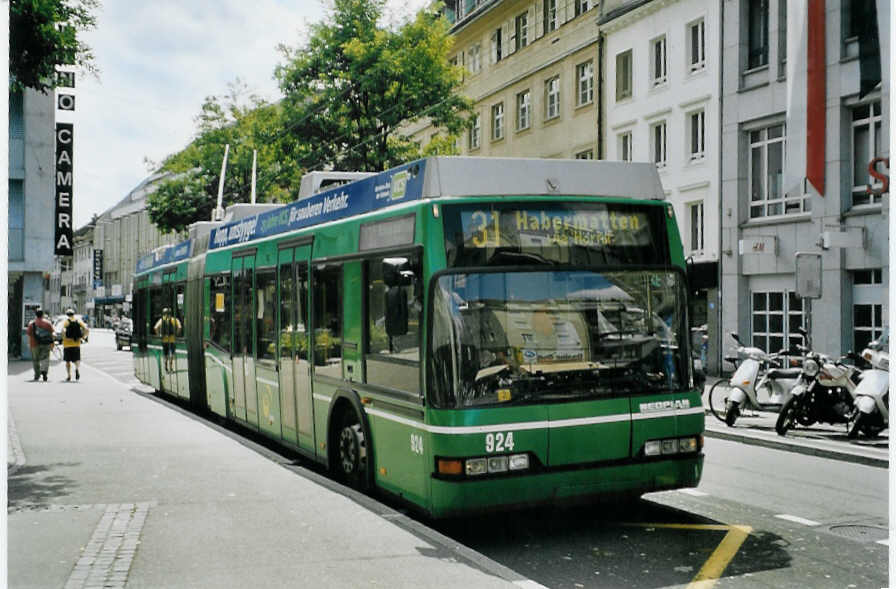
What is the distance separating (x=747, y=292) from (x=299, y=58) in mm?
16032

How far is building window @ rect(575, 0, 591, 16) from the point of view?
33.2 meters

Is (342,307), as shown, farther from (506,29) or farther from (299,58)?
(506,29)

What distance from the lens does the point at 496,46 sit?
41.0 metres

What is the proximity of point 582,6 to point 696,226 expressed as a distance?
33.0ft

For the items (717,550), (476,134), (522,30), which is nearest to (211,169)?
(476,134)

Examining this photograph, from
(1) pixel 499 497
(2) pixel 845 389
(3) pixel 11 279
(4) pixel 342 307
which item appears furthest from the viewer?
(3) pixel 11 279

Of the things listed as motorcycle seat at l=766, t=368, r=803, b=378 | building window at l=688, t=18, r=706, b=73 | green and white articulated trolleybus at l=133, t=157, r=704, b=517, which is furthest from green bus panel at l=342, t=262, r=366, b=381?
building window at l=688, t=18, r=706, b=73

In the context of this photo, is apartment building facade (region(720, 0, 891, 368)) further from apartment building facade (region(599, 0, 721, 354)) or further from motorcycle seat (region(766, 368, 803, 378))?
motorcycle seat (region(766, 368, 803, 378))

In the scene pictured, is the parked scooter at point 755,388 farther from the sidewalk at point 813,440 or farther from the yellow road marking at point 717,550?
the yellow road marking at point 717,550

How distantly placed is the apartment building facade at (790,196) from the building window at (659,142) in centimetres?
326

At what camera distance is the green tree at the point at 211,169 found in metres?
41.9

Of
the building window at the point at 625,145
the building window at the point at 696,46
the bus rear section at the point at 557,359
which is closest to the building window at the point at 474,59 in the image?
the building window at the point at 625,145

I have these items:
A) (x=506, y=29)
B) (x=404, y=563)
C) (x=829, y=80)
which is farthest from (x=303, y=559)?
(x=506, y=29)

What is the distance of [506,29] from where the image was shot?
1578 inches
